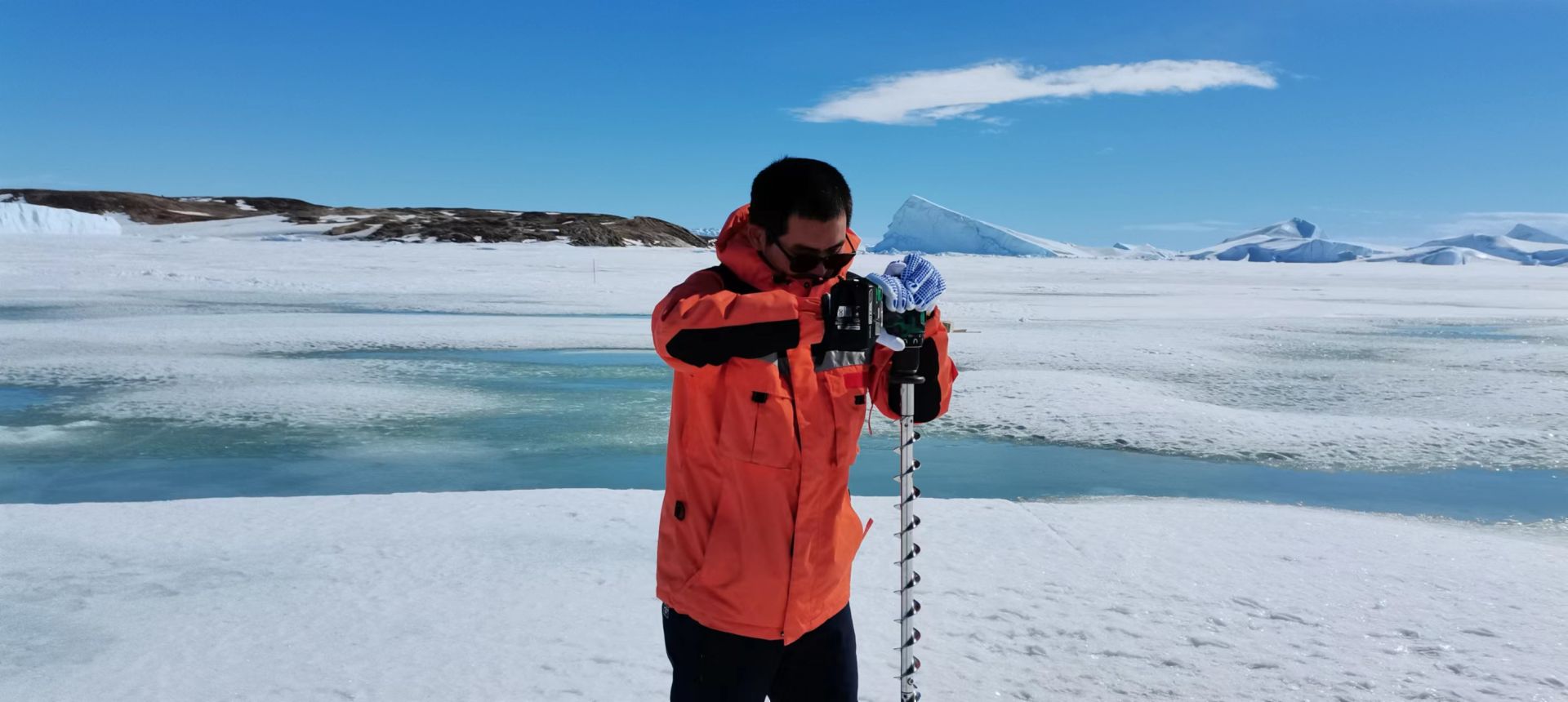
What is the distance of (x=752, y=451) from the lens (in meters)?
1.40

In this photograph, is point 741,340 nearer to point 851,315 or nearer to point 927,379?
point 851,315

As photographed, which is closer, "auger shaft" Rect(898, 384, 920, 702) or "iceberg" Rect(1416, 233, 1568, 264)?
"auger shaft" Rect(898, 384, 920, 702)

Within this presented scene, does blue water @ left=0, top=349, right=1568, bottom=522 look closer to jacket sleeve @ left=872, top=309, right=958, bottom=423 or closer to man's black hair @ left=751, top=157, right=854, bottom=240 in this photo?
jacket sleeve @ left=872, top=309, right=958, bottom=423

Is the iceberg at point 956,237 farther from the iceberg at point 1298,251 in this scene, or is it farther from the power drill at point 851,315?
the power drill at point 851,315

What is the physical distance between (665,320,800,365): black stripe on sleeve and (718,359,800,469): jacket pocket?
0.04 metres

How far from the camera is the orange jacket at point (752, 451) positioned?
1374 mm

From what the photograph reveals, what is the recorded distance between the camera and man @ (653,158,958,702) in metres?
1.40

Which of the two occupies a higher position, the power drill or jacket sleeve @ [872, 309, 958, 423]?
the power drill

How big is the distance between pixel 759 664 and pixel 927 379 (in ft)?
1.65

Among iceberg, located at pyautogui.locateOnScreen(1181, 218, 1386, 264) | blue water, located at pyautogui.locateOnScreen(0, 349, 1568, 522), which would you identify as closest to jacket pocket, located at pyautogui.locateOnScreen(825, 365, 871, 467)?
blue water, located at pyautogui.locateOnScreen(0, 349, 1568, 522)

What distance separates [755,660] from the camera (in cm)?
Answer: 146

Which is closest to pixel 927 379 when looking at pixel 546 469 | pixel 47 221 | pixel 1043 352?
pixel 546 469

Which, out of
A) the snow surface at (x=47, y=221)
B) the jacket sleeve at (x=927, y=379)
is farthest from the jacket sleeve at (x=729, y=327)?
the snow surface at (x=47, y=221)

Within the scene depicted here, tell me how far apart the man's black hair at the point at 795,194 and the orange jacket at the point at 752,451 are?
0.06m
